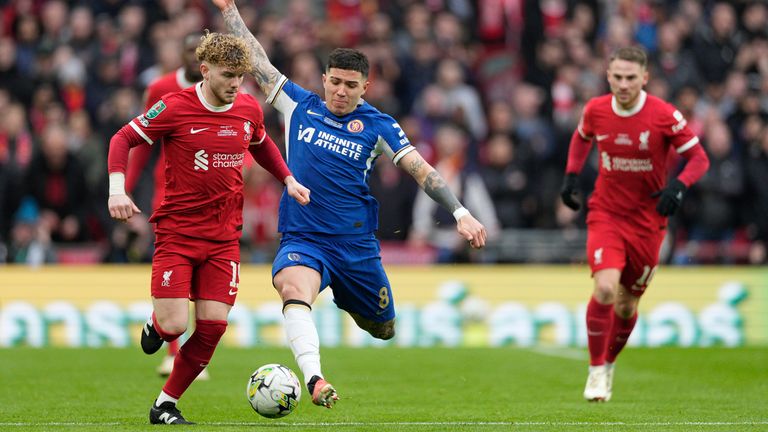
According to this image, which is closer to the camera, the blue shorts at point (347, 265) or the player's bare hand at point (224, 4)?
the blue shorts at point (347, 265)

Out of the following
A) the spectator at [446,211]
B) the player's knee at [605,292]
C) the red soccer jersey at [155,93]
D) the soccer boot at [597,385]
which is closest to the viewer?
the soccer boot at [597,385]

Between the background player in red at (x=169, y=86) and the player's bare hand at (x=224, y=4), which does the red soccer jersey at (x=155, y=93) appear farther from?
the player's bare hand at (x=224, y=4)

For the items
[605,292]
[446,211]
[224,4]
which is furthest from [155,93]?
[446,211]

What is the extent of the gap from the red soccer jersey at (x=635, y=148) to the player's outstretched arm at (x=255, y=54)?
10.3ft

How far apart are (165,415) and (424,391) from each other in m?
3.33

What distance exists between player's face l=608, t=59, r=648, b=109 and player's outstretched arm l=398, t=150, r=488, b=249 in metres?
2.59

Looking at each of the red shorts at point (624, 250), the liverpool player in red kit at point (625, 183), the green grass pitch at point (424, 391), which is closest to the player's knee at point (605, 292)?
the liverpool player in red kit at point (625, 183)

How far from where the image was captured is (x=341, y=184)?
9.31 meters

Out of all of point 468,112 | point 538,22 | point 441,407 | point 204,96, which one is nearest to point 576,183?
point 441,407

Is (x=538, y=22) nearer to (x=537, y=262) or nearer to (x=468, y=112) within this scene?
(x=468, y=112)

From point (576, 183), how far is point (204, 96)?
3944 mm

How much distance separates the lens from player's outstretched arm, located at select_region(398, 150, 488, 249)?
848cm

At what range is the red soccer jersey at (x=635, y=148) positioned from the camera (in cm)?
1111

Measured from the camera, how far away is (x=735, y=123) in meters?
20.6
